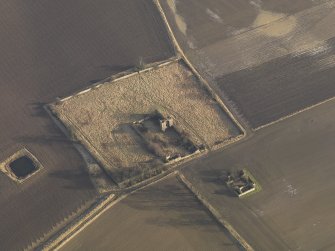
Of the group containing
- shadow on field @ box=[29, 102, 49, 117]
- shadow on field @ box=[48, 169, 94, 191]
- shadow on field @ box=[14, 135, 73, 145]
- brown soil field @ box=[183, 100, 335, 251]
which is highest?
shadow on field @ box=[29, 102, 49, 117]

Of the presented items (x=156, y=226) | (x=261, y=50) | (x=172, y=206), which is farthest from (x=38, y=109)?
(x=261, y=50)

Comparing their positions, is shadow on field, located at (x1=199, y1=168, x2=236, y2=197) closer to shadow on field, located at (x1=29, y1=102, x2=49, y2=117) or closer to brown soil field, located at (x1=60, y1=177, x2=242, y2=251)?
brown soil field, located at (x1=60, y1=177, x2=242, y2=251)

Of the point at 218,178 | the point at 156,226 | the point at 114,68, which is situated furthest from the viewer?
the point at 114,68

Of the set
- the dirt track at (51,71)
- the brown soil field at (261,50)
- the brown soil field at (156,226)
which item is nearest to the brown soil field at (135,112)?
the dirt track at (51,71)

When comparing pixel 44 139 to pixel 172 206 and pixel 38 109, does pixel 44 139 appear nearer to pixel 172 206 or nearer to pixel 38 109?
pixel 38 109

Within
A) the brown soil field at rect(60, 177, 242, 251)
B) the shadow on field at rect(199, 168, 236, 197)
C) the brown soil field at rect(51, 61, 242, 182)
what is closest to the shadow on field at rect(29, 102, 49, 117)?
the brown soil field at rect(51, 61, 242, 182)

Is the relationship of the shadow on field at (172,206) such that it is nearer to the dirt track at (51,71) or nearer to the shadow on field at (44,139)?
the dirt track at (51,71)

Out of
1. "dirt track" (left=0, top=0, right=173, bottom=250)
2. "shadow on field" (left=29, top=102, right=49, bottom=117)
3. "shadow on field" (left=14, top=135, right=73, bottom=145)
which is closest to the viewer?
"dirt track" (left=0, top=0, right=173, bottom=250)

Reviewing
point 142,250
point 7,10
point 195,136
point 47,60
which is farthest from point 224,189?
point 7,10
